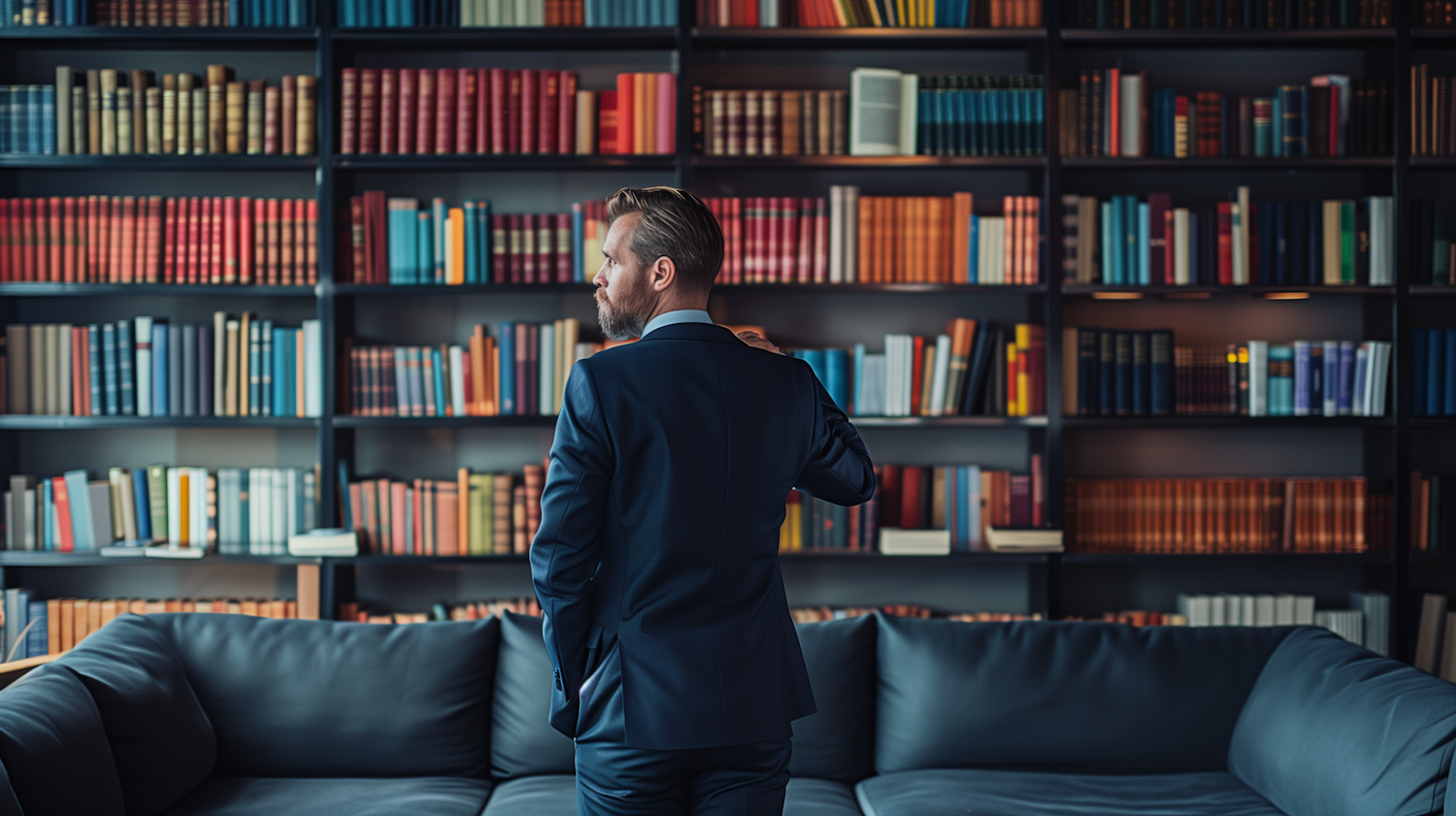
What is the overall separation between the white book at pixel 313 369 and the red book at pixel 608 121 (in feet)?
3.56

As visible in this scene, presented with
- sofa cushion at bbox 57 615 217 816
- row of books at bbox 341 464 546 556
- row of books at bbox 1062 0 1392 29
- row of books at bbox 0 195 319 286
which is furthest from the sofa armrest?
row of books at bbox 1062 0 1392 29

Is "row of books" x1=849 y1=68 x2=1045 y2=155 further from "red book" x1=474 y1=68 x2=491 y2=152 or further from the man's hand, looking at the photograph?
the man's hand

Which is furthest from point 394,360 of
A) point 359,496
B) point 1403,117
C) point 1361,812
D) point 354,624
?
point 1403,117

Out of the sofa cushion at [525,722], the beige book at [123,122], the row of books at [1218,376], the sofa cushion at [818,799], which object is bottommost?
the sofa cushion at [818,799]

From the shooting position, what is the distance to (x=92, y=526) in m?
3.07

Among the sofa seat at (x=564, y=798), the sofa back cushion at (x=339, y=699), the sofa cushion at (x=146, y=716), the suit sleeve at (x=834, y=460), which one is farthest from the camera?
the sofa back cushion at (x=339, y=699)

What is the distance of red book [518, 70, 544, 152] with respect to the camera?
304cm

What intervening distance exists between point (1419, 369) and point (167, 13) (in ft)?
13.7

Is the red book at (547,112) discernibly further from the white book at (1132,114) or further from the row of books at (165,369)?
the white book at (1132,114)

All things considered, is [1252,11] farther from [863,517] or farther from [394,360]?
[394,360]

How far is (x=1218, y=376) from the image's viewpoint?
10.3 feet

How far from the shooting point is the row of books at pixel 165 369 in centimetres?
307

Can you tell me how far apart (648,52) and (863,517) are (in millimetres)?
1758

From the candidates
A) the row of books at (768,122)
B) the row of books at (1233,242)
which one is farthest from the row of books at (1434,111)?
the row of books at (768,122)
